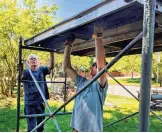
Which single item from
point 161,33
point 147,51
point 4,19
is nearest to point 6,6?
point 4,19

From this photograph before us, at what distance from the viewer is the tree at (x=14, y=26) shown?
41.4 ft

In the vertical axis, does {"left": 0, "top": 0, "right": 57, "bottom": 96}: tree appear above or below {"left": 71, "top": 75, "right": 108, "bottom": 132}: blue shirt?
above

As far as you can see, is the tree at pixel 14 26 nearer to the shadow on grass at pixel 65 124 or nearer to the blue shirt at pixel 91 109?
the shadow on grass at pixel 65 124

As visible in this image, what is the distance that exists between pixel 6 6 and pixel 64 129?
26.6 feet

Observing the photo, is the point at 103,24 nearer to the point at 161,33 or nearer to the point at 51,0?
the point at 161,33

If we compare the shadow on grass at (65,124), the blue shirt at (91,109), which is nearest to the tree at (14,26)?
the shadow on grass at (65,124)

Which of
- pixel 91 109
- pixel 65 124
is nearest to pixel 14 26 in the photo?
pixel 65 124

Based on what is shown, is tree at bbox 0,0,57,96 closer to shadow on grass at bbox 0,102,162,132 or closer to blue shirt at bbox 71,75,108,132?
shadow on grass at bbox 0,102,162,132

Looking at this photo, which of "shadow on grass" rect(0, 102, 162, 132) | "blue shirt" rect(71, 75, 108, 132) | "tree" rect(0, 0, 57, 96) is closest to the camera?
"blue shirt" rect(71, 75, 108, 132)

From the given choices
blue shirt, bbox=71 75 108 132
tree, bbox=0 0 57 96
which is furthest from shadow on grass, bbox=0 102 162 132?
tree, bbox=0 0 57 96

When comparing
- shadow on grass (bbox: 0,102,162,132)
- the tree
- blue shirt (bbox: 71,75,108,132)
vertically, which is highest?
the tree

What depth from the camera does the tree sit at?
12617mm

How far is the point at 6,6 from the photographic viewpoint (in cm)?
1288

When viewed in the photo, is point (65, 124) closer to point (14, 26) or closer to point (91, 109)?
point (91, 109)
